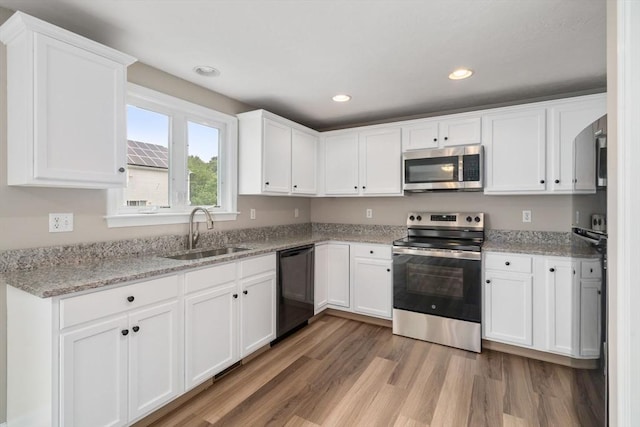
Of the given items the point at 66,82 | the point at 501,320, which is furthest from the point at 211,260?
the point at 501,320

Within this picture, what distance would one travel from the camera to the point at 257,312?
258 centimetres

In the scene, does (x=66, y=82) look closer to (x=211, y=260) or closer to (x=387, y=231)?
(x=211, y=260)

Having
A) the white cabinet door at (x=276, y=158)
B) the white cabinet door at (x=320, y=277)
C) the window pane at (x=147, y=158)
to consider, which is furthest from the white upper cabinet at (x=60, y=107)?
the white cabinet door at (x=320, y=277)

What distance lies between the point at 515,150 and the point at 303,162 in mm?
2065

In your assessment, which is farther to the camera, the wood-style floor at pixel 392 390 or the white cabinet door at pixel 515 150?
the white cabinet door at pixel 515 150

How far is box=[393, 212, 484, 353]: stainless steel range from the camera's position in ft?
9.11

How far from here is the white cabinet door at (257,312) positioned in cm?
244

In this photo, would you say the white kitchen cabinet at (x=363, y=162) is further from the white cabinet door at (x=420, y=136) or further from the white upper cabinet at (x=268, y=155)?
the white upper cabinet at (x=268, y=155)

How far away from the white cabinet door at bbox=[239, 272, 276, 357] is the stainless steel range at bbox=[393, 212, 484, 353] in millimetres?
1207

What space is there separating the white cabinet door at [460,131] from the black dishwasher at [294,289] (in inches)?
A: 67.4

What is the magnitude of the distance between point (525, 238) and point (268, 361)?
8.60 feet

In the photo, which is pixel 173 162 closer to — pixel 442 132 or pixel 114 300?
pixel 114 300

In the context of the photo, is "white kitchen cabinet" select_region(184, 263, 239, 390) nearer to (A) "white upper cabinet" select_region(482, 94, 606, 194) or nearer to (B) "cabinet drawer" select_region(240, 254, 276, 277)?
(B) "cabinet drawer" select_region(240, 254, 276, 277)

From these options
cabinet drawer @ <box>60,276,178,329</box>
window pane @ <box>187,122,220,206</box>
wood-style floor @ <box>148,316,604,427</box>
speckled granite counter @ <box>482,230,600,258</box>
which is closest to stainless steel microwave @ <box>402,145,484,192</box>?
speckled granite counter @ <box>482,230,600,258</box>
